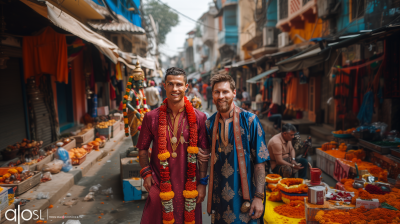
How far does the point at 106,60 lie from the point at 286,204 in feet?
27.9

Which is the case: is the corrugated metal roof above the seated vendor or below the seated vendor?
above

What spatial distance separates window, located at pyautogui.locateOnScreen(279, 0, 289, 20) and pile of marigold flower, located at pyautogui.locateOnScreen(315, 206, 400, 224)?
11.9 meters

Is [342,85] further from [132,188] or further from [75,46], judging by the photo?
[75,46]

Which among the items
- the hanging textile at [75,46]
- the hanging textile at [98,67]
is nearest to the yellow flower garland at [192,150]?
the hanging textile at [75,46]

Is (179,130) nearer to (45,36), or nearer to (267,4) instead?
(45,36)

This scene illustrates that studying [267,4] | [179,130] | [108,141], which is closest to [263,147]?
[179,130]

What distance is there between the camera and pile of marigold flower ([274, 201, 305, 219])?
396 cm

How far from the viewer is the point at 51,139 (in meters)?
7.98

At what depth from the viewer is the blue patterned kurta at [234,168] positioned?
2.54 meters

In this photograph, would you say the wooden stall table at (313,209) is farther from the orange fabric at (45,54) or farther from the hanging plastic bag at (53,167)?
the orange fabric at (45,54)

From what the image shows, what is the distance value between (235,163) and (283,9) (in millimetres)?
13078

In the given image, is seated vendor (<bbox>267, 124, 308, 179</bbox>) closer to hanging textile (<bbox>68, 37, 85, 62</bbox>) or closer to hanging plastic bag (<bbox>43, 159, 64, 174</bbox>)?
hanging plastic bag (<bbox>43, 159, 64, 174</bbox>)

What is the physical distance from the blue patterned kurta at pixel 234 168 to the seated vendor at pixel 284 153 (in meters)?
2.51

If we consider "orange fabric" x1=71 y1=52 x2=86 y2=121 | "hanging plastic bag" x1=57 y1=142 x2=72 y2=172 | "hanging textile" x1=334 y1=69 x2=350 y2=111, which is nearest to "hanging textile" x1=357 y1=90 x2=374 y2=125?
"hanging textile" x1=334 y1=69 x2=350 y2=111
